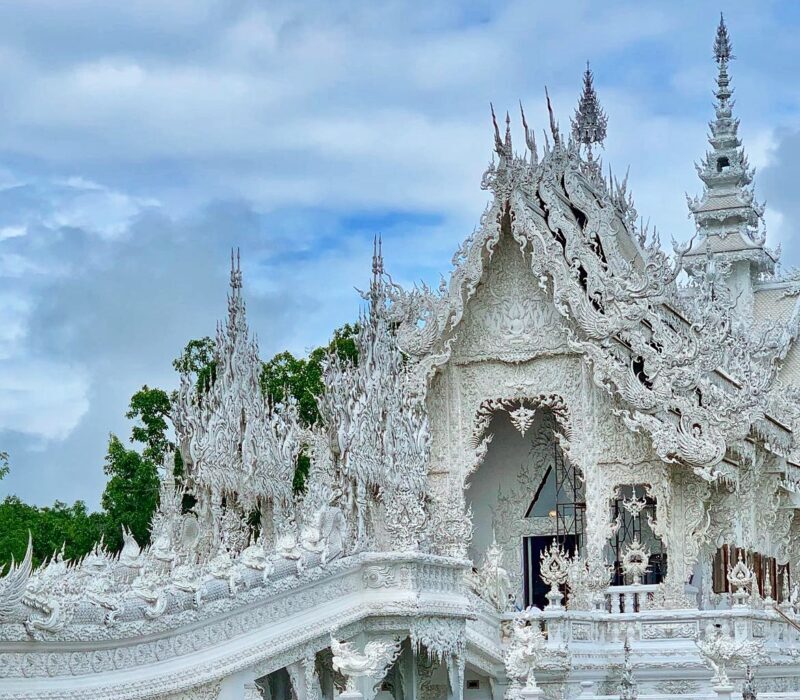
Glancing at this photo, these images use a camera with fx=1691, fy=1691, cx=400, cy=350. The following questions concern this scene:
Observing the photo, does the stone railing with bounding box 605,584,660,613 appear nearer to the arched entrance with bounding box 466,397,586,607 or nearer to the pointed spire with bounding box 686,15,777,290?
the arched entrance with bounding box 466,397,586,607

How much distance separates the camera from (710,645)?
1593 centimetres

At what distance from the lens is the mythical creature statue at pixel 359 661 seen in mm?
13859

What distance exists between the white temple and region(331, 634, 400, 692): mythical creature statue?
0.04m

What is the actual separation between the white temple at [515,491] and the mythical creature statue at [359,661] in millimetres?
39

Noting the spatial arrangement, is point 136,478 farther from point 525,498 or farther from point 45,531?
point 525,498

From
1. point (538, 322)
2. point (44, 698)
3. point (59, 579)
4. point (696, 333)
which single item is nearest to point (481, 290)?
point (538, 322)

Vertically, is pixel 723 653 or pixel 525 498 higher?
pixel 525 498

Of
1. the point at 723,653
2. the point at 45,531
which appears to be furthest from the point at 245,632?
the point at 45,531

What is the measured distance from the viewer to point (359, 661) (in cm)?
1389

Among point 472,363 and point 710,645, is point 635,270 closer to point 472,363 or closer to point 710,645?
point 472,363

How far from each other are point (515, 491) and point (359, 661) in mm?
10361

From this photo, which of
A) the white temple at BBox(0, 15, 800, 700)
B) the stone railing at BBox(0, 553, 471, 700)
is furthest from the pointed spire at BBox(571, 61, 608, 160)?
the stone railing at BBox(0, 553, 471, 700)

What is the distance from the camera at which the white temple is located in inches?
619

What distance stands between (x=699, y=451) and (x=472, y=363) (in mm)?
3666
